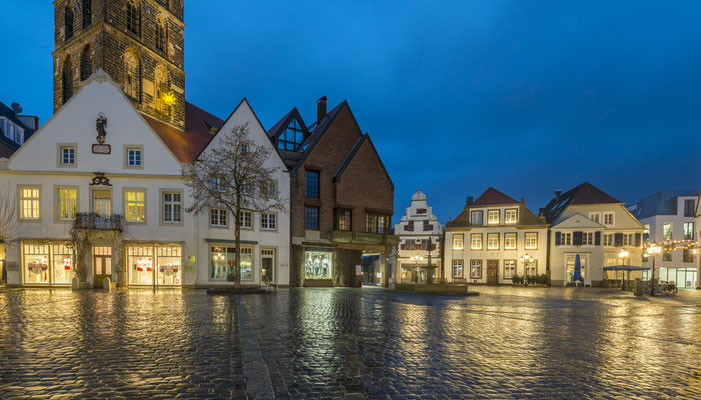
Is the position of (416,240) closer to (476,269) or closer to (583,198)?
(476,269)

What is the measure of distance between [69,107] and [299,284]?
20.7 meters

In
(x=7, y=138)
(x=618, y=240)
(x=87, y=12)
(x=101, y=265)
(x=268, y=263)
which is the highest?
(x=87, y=12)

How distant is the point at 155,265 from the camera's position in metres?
29.7

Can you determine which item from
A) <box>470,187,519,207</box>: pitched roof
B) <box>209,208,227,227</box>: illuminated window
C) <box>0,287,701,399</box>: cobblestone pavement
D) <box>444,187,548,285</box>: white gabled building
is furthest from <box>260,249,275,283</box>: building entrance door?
<box>470,187,519,207</box>: pitched roof

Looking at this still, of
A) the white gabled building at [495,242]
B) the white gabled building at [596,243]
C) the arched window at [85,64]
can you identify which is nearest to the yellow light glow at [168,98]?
the arched window at [85,64]

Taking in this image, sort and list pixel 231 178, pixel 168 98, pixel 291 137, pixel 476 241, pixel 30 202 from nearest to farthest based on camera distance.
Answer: pixel 30 202, pixel 231 178, pixel 168 98, pixel 291 137, pixel 476 241

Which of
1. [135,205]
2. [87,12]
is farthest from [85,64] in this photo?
[135,205]

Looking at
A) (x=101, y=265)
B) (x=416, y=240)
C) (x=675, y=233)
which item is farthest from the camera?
(x=416, y=240)

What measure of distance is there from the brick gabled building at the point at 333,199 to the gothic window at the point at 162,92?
9.39m

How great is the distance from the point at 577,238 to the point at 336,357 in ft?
159

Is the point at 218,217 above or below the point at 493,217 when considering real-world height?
above

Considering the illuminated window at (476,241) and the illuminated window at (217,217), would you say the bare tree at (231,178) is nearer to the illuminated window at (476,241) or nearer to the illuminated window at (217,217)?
the illuminated window at (217,217)

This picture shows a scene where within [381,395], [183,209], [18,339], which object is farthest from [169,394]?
[183,209]

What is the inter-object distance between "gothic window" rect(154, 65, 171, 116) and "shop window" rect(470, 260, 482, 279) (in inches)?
1490
